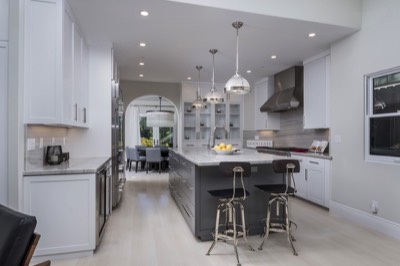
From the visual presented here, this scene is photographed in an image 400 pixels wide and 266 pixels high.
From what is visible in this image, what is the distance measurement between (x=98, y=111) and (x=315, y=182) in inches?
153

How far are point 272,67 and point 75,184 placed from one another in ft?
15.3

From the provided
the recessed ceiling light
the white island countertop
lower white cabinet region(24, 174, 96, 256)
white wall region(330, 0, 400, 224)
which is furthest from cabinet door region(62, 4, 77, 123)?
white wall region(330, 0, 400, 224)

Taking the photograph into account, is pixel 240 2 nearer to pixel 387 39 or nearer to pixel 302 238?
pixel 387 39

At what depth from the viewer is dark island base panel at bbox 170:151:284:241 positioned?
113 inches

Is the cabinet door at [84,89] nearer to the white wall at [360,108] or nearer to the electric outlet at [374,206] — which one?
the white wall at [360,108]

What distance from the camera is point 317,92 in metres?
4.57

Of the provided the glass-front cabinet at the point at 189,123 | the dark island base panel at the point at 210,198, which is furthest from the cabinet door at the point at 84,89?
the glass-front cabinet at the point at 189,123

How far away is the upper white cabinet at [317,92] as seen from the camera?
4348 mm

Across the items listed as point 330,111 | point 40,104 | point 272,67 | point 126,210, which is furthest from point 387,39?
point 126,210

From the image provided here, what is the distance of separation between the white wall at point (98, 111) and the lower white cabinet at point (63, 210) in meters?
1.47

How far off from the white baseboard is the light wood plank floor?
9 cm

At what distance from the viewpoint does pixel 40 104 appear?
2.42 m

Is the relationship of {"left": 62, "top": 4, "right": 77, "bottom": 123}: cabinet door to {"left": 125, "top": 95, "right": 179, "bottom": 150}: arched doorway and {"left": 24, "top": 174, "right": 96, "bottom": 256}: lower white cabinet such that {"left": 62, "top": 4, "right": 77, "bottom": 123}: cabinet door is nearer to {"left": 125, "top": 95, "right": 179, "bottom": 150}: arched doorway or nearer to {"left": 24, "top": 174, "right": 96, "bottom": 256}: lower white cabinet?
{"left": 24, "top": 174, "right": 96, "bottom": 256}: lower white cabinet

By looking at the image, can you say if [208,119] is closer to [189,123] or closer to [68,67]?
[189,123]
